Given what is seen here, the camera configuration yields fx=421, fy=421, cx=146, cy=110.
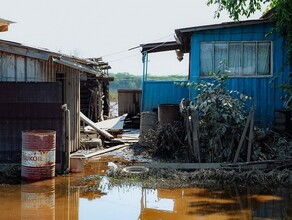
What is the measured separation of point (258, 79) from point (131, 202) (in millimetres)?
7342

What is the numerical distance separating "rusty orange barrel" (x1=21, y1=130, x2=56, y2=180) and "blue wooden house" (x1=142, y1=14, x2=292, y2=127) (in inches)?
227

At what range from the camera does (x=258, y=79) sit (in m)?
13.2

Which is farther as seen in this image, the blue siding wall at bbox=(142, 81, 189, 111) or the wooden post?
the blue siding wall at bbox=(142, 81, 189, 111)

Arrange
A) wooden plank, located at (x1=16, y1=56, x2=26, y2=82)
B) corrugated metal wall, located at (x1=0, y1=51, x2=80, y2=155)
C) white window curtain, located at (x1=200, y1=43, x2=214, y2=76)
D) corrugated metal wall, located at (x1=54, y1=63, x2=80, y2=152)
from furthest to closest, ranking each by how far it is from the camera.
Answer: white window curtain, located at (x1=200, y1=43, x2=214, y2=76) → corrugated metal wall, located at (x1=54, y1=63, x2=80, y2=152) → wooden plank, located at (x1=16, y1=56, x2=26, y2=82) → corrugated metal wall, located at (x1=0, y1=51, x2=80, y2=155)

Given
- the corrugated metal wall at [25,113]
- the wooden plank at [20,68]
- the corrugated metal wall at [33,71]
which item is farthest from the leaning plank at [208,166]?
the wooden plank at [20,68]

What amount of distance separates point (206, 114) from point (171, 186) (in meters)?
2.73

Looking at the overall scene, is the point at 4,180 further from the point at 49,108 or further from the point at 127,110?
the point at 127,110

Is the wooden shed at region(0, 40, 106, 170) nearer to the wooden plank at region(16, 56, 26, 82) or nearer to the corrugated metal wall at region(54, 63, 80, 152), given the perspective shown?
the wooden plank at region(16, 56, 26, 82)

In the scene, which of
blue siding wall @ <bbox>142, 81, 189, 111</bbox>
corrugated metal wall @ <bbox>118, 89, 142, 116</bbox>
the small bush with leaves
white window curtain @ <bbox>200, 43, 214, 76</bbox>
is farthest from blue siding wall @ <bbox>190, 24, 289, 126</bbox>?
corrugated metal wall @ <bbox>118, 89, 142, 116</bbox>

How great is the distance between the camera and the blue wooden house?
13125 millimetres

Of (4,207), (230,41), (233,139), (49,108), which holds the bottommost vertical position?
(4,207)

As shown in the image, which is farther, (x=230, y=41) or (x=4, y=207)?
(x=230, y=41)

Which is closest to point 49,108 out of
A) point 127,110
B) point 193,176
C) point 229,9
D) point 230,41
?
point 193,176

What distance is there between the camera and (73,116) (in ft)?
41.1
